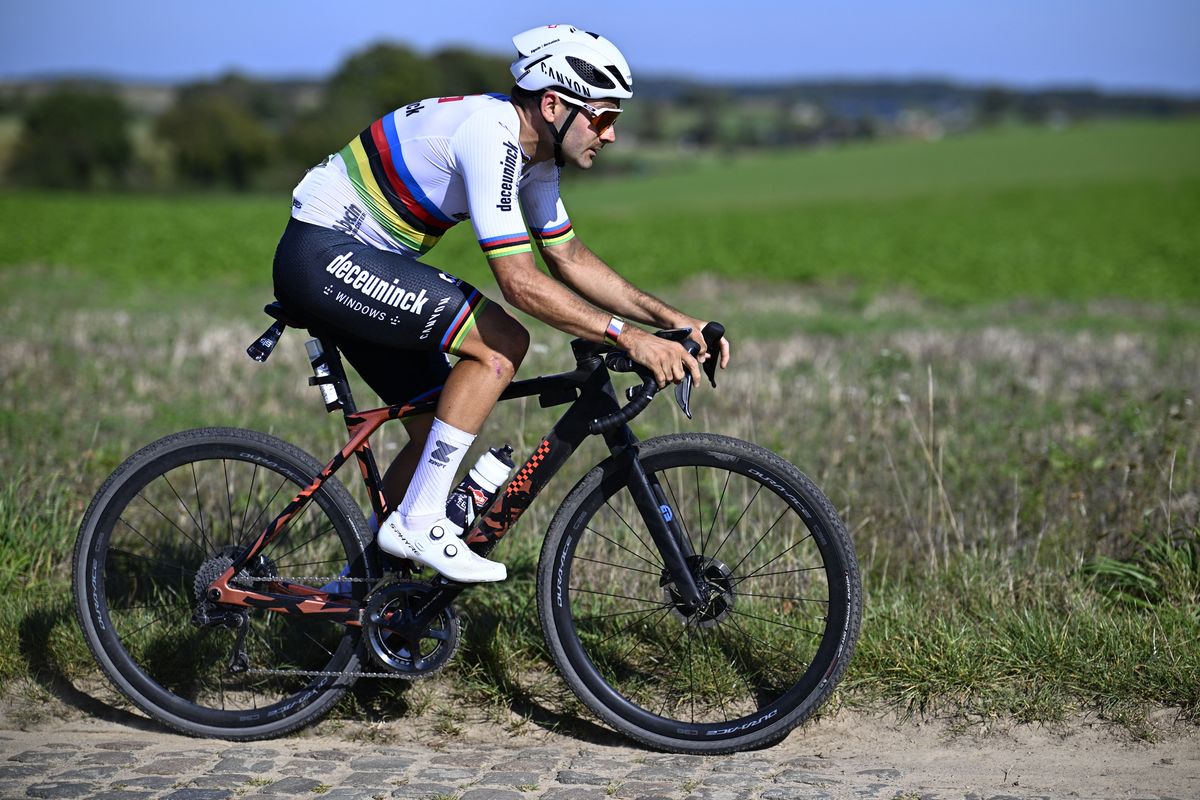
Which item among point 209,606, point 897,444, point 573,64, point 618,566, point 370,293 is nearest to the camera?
point 573,64

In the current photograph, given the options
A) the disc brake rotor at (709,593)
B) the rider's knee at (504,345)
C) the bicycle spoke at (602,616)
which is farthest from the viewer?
the bicycle spoke at (602,616)

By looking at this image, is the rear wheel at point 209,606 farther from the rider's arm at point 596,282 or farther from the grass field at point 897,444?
the rider's arm at point 596,282

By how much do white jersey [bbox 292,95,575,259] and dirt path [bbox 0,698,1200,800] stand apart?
1.88 metres

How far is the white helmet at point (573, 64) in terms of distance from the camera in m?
4.18

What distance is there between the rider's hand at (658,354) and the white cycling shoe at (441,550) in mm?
967

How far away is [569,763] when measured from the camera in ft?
14.5

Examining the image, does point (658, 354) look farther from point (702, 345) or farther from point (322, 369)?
point (322, 369)

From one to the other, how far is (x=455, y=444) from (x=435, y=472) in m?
0.14

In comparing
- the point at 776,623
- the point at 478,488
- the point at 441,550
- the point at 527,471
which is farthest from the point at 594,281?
the point at 776,623

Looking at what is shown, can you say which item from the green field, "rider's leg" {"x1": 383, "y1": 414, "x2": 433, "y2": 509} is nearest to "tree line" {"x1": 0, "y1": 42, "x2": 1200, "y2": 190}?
the green field

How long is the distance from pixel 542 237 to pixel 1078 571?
9.47 ft

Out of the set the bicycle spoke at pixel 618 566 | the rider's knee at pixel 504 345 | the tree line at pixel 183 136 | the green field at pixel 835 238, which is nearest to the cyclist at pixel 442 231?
the rider's knee at pixel 504 345

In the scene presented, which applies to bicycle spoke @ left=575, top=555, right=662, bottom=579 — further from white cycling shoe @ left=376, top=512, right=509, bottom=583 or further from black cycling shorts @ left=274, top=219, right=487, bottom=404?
black cycling shorts @ left=274, top=219, right=487, bottom=404

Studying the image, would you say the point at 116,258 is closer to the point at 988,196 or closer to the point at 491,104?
the point at 491,104
